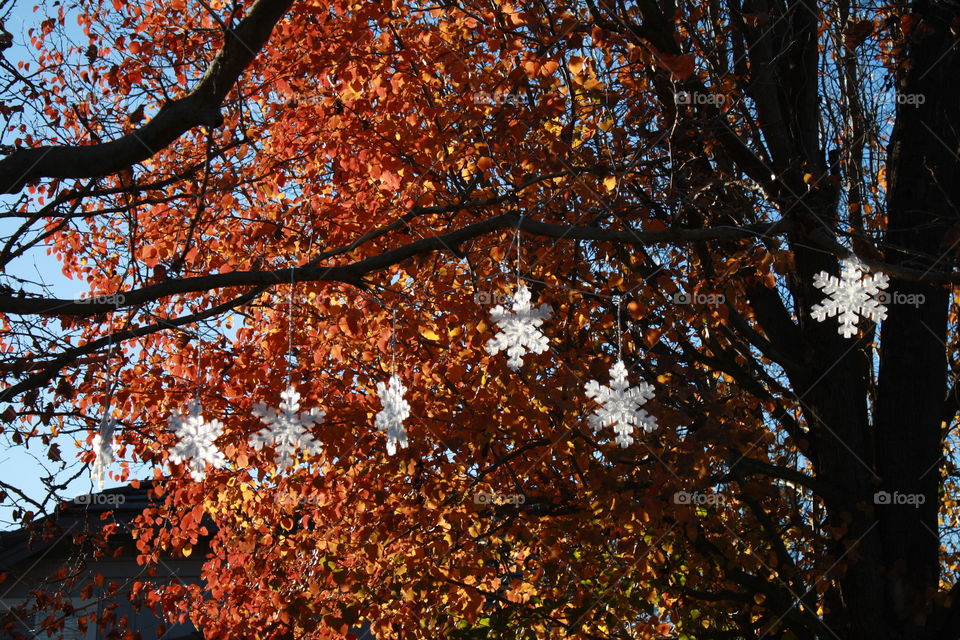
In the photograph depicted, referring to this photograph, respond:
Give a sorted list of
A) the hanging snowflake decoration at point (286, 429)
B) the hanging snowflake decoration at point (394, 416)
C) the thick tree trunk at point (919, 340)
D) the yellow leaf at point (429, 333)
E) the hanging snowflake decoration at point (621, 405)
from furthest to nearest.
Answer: the thick tree trunk at point (919, 340) → the yellow leaf at point (429, 333) → the hanging snowflake decoration at point (621, 405) → the hanging snowflake decoration at point (394, 416) → the hanging snowflake decoration at point (286, 429)

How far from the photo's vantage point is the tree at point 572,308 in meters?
7.44

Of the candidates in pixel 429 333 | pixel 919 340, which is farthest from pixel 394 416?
pixel 919 340

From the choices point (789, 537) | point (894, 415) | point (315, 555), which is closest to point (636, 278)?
point (894, 415)

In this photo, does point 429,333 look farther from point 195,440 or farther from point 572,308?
point 195,440

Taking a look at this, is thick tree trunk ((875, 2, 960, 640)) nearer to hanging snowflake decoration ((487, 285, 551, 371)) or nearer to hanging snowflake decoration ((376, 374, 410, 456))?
hanging snowflake decoration ((487, 285, 551, 371))

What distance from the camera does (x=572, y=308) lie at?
7.85 metres

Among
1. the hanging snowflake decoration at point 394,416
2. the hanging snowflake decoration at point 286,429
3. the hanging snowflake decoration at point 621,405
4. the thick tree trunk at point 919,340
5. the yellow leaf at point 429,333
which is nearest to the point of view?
the hanging snowflake decoration at point 286,429

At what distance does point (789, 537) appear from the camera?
9266mm

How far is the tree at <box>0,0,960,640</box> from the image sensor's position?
744cm

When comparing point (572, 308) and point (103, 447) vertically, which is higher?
point (572, 308)

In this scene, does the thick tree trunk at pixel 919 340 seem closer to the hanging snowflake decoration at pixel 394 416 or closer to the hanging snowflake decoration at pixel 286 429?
the hanging snowflake decoration at pixel 394 416

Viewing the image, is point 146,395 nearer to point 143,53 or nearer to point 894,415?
point 143,53

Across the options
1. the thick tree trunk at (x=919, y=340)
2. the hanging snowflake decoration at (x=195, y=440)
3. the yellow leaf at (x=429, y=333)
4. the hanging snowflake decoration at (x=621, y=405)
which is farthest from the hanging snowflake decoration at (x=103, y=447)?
the thick tree trunk at (x=919, y=340)

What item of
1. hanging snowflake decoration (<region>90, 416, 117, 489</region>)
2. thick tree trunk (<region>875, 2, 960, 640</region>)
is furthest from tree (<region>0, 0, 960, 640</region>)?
hanging snowflake decoration (<region>90, 416, 117, 489</region>)
